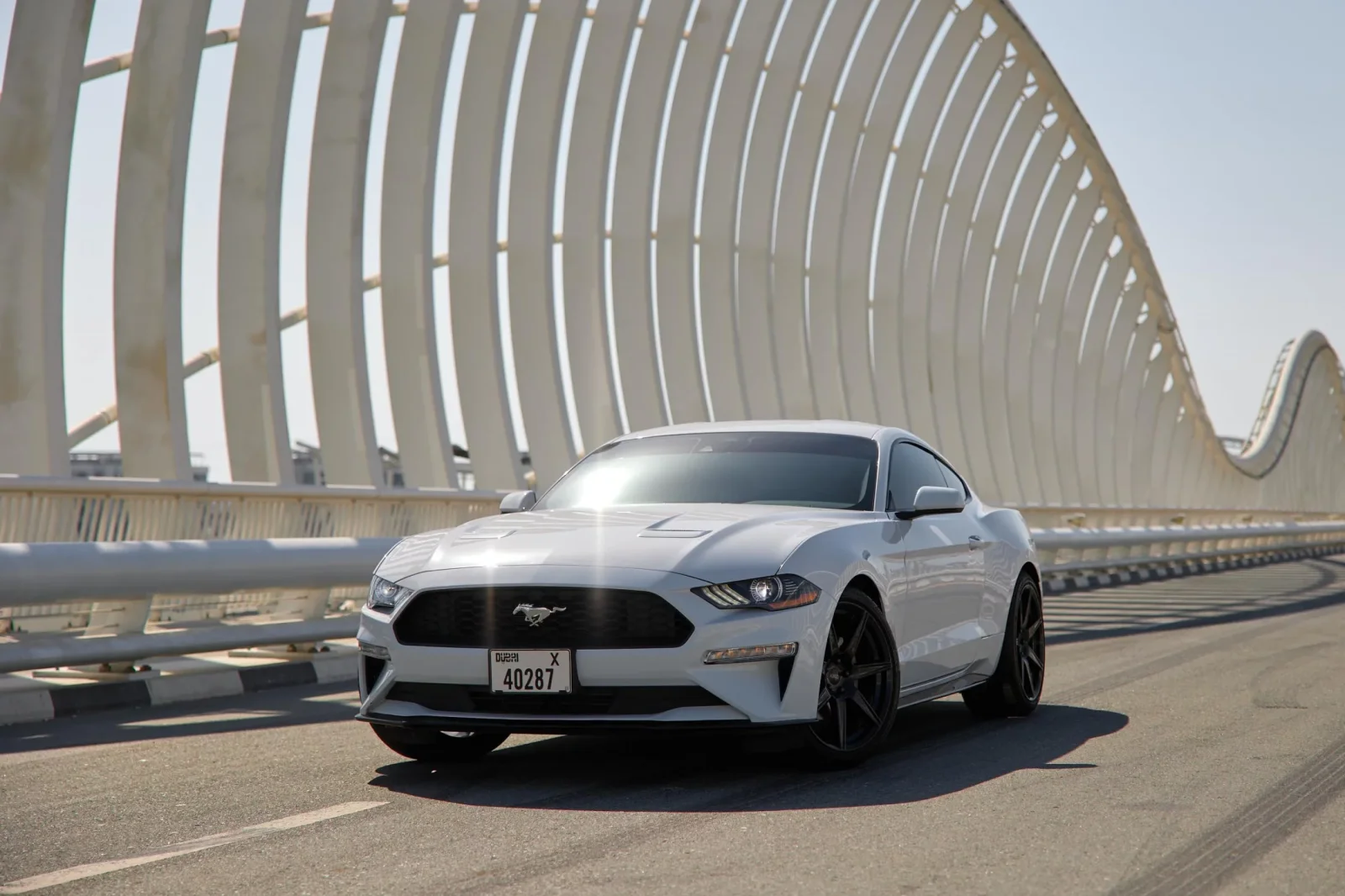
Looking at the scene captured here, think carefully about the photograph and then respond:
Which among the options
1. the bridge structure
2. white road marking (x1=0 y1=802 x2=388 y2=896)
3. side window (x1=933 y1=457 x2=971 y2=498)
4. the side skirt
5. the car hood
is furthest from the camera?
the bridge structure

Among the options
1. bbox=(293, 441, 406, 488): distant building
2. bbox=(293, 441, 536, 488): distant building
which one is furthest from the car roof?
bbox=(293, 441, 406, 488): distant building

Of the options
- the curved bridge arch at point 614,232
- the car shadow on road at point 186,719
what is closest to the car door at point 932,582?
the car shadow on road at point 186,719

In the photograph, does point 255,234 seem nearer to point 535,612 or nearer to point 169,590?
point 169,590

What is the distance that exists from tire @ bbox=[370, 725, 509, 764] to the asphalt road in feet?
0.32

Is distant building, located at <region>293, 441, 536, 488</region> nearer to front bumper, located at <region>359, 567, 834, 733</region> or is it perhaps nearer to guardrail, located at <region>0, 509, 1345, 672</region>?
guardrail, located at <region>0, 509, 1345, 672</region>

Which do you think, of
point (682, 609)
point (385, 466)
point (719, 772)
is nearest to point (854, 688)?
point (719, 772)

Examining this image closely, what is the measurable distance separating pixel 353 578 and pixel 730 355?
13.2 metres

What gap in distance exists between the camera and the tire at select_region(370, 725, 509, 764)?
654 centimetres

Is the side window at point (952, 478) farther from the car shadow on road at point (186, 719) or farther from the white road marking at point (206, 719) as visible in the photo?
the white road marking at point (206, 719)

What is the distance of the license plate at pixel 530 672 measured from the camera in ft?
19.3

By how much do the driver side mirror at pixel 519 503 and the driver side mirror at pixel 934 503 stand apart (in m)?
1.79

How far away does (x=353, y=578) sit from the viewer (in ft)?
34.3

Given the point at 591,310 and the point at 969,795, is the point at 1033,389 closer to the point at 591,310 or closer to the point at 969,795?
the point at 591,310

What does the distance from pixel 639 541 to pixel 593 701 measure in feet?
2.30
